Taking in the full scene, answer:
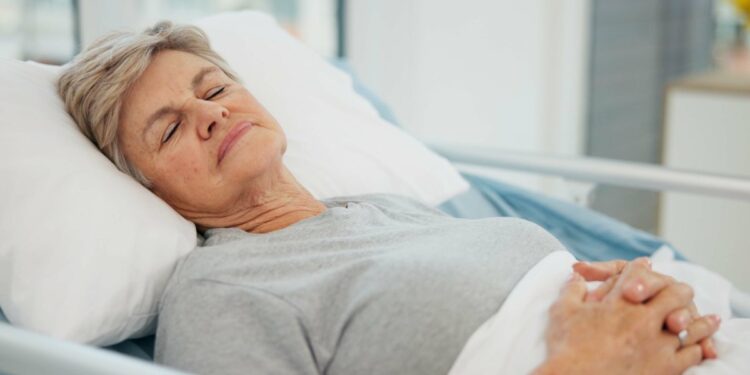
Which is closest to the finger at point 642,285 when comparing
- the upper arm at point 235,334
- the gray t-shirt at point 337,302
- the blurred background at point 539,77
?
the gray t-shirt at point 337,302

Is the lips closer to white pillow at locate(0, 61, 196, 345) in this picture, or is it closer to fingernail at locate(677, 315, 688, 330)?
white pillow at locate(0, 61, 196, 345)

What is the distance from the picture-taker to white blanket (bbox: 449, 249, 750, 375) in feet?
3.79

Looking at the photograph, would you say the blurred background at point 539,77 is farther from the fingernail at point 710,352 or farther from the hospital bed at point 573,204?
the fingernail at point 710,352

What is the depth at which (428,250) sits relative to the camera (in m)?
1.26

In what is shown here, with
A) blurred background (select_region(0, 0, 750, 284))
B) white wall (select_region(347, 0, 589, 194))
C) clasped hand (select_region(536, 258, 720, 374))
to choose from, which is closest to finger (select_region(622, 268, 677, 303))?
clasped hand (select_region(536, 258, 720, 374))

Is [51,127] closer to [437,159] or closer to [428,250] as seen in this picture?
[428,250]

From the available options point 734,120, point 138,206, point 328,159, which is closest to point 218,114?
point 138,206

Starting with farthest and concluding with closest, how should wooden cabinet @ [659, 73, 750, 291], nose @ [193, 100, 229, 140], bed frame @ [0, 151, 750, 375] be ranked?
wooden cabinet @ [659, 73, 750, 291]
nose @ [193, 100, 229, 140]
bed frame @ [0, 151, 750, 375]

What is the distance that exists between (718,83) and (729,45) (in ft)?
3.91

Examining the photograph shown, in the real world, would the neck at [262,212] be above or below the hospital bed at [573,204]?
above

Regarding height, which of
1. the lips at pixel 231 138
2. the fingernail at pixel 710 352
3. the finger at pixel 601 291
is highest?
the lips at pixel 231 138

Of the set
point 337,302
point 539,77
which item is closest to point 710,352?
point 337,302

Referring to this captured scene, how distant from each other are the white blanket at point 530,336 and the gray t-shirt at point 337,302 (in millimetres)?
17

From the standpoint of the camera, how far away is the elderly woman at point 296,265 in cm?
118
